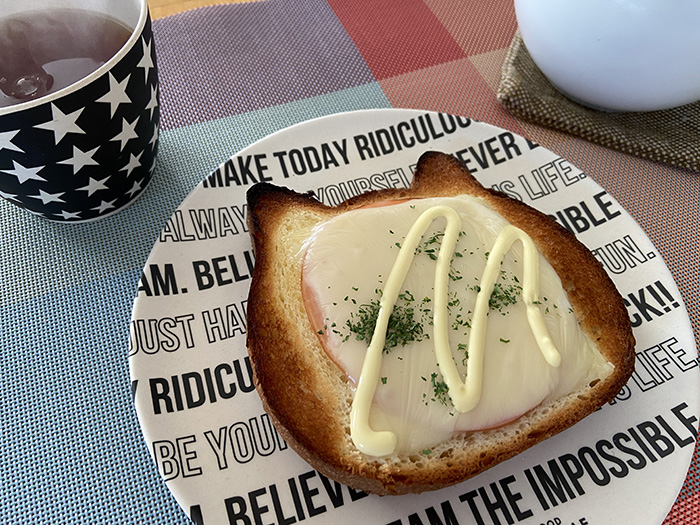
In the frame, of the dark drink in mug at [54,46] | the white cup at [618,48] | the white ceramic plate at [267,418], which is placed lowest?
the white ceramic plate at [267,418]

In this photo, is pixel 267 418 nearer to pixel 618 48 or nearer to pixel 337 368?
pixel 337 368

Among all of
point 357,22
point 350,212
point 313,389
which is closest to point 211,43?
point 357,22

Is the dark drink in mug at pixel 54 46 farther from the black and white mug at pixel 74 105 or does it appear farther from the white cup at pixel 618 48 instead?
the white cup at pixel 618 48

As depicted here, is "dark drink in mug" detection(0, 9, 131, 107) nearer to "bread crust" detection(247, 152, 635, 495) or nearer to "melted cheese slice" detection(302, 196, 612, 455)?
"bread crust" detection(247, 152, 635, 495)

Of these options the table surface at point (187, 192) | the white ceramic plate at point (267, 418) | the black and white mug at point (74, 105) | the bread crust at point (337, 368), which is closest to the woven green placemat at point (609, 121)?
the table surface at point (187, 192)

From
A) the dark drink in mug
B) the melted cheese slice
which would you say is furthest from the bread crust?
the dark drink in mug

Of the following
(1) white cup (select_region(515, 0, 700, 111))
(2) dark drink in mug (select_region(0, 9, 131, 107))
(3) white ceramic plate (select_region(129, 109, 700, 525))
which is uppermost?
(1) white cup (select_region(515, 0, 700, 111))

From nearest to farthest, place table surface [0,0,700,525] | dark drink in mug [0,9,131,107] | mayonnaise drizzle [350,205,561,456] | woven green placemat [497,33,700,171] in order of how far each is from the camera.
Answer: mayonnaise drizzle [350,205,561,456]
table surface [0,0,700,525]
dark drink in mug [0,9,131,107]
woven green placemat [497,33,700,171]

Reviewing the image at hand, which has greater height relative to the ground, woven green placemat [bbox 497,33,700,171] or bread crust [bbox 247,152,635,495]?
woven green placemat [bbox 497,33,700,171]
